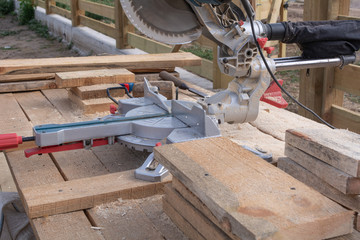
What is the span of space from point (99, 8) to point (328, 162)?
635 cm

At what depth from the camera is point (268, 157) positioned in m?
1.80

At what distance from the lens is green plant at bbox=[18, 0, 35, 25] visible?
11133mm

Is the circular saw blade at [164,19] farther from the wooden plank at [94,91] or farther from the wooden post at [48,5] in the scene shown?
the wooden post at [48,5]

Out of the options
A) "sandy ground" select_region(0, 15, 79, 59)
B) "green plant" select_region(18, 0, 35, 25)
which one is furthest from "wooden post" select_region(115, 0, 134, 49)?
"green plant" select_region(18, 0, 35, 25)

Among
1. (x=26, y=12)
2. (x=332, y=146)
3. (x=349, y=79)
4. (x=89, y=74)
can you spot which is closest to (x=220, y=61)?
(x=332, y=146)

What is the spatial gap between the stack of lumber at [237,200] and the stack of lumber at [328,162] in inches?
6.3

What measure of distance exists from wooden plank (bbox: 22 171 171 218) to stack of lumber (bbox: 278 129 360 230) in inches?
17.2

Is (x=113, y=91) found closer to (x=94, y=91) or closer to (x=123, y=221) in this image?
(x=94, y=91)

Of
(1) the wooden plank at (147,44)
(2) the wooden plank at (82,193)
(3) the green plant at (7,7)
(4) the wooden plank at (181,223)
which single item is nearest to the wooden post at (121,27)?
(1) the wooden plank at (147,44)

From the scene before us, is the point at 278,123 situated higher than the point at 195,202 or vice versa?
the point at 195,202

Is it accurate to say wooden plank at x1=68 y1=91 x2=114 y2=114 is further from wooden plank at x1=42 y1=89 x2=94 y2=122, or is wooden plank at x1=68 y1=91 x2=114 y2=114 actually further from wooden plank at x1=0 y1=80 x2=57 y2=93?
wooden plank at x1=0 y1=80 x2=57 y2=93

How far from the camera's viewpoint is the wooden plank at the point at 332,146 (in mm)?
1261

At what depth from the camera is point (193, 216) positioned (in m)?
1.29

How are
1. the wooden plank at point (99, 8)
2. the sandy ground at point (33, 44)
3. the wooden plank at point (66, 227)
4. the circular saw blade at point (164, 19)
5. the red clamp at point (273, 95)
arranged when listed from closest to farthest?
the wooden plank at point (66, 227)
the circular saw blade at point (164, 19)
the red clamp at point (273, 95)
the wooden plank at point (99, 8)
the sandy ground at point (33, 44)
